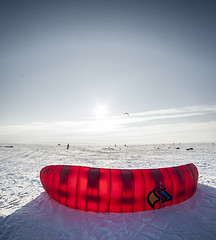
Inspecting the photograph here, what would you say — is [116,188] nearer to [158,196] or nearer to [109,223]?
[109,223]

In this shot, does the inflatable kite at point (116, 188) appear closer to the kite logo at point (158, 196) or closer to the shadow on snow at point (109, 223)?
the kite logo at point (158, 196)

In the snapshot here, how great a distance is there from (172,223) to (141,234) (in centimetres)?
102

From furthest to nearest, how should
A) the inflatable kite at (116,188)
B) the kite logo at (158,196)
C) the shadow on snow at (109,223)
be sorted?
the kite logo at (158,196) < the inflatable kite at (116,188) < the shadow on snow at (109,223)

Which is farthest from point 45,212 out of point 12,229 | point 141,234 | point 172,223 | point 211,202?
point 211,202

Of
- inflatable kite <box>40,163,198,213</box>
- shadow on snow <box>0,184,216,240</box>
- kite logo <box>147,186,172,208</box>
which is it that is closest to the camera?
shadow on snow <box>0,184,216,240</box>

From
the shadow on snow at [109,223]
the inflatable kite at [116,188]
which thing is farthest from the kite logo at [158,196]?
the shadow on snow at [109,223]

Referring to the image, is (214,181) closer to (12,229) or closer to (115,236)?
(115,236)

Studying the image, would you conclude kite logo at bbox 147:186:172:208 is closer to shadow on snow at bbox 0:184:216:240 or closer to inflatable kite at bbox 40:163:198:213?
inflatable kite at bbox 40:163:198:213

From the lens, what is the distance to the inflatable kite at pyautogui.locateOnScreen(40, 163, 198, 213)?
3992 mm

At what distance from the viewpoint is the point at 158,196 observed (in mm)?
4207

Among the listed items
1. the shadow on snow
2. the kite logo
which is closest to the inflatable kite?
the kite logo

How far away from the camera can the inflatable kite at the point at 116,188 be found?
157 inches

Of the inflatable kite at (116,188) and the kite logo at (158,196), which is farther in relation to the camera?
the kite logo at (158,196)

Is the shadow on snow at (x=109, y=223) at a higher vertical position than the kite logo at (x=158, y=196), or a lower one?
lower
